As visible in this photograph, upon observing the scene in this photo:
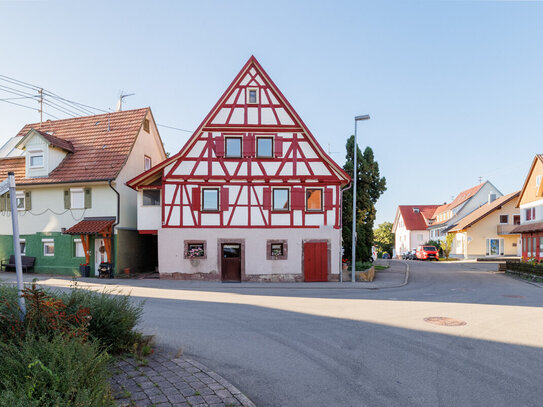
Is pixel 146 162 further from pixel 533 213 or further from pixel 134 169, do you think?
pixel 533 213

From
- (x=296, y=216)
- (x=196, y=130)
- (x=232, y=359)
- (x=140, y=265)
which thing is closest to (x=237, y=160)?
(x=196, y=130)

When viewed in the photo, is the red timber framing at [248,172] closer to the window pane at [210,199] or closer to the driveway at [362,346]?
the window pane at [210,199]

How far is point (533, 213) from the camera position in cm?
3306

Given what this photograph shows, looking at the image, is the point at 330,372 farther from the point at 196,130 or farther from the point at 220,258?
the point at 196,130

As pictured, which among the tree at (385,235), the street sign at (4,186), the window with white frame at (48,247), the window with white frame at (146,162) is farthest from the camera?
the tree at (385,235)

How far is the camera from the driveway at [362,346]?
17.4 feet

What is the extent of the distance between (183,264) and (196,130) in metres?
7.28

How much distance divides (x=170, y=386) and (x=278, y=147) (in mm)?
16926

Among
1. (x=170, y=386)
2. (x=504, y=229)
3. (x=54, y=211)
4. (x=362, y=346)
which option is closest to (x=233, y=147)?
(x=54, y=211)

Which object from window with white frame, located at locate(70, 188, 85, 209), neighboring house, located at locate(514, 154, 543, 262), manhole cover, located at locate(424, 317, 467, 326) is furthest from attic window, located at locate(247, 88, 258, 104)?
neighboring house, located at locate(514, 154, 543, 262)

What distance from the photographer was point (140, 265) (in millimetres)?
23797

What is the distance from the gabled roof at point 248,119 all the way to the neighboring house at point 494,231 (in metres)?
32.8

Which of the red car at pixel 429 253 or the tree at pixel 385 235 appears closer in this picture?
the red car at pixel 429 253

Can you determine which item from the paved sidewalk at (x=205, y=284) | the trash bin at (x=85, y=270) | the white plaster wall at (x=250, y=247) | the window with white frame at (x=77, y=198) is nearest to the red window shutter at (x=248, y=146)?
the white plaster wall at (x=250, y=247)
